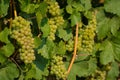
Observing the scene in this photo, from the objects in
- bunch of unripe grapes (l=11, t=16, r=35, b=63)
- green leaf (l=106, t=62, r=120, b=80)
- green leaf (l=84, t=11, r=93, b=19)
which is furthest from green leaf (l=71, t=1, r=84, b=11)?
green leaf (l=106, t=62, r=120, b=80)

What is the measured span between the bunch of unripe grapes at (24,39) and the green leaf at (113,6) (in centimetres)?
94

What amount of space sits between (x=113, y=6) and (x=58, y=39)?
1.88 feet

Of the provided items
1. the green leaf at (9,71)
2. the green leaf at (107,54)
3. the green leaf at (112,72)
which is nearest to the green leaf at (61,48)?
the green leaf at (9,71)

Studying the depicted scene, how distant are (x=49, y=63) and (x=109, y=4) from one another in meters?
0.79

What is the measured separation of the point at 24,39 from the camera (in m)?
2.57

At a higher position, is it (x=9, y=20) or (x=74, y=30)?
(x=9, y=20)

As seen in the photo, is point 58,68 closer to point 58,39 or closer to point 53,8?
point 58,39

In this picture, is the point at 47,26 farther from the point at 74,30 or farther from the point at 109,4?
the point at 109,4

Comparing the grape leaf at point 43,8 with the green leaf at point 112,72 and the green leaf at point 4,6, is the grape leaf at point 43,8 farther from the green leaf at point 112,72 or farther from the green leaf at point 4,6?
the green leaf at point 112,72

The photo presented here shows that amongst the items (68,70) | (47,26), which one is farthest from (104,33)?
(47,26)

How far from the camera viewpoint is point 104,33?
3309 mm

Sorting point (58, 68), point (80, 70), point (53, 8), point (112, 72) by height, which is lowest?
point (112, 72)

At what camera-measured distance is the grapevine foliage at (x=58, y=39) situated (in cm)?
265

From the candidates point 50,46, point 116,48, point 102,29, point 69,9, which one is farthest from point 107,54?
point 50,46
